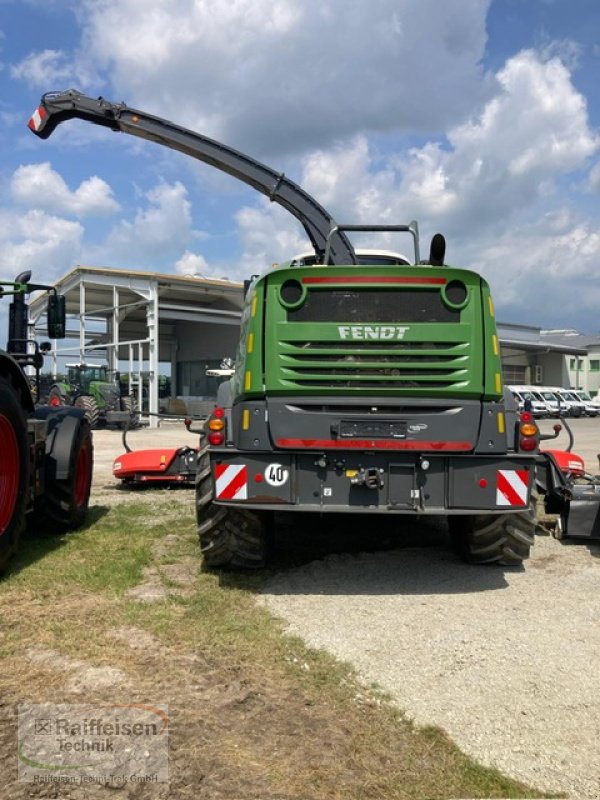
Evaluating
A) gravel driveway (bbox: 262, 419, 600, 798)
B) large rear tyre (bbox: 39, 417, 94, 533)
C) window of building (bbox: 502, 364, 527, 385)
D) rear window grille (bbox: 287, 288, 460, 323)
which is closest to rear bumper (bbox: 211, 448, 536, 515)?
gravel driveway (bbox: 262, 419, 600, 798)

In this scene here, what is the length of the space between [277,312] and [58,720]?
9.72 feet

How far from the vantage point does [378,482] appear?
4.82 metres

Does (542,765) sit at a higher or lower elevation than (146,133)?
lower

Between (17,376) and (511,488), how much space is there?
3.70 meters

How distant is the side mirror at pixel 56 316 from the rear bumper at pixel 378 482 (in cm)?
293

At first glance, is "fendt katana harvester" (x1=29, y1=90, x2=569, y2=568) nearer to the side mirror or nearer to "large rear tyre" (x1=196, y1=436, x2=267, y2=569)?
"large rear tyre" (x1=196, y1=436, x2=267, y2=569)

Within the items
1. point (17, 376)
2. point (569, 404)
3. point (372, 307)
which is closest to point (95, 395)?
point (17, 376)

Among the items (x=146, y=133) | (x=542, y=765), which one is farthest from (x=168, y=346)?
(x=542, y=765)

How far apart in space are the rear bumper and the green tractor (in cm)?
1676

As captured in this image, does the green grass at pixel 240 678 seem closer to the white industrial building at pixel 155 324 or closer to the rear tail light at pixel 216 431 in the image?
the rear tail light at pixel 216 431

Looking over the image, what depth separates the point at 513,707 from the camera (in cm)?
→ 323

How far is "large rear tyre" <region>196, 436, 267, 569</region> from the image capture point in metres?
5.23

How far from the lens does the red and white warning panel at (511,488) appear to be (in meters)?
4.86

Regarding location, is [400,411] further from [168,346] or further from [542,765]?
[168,346]
